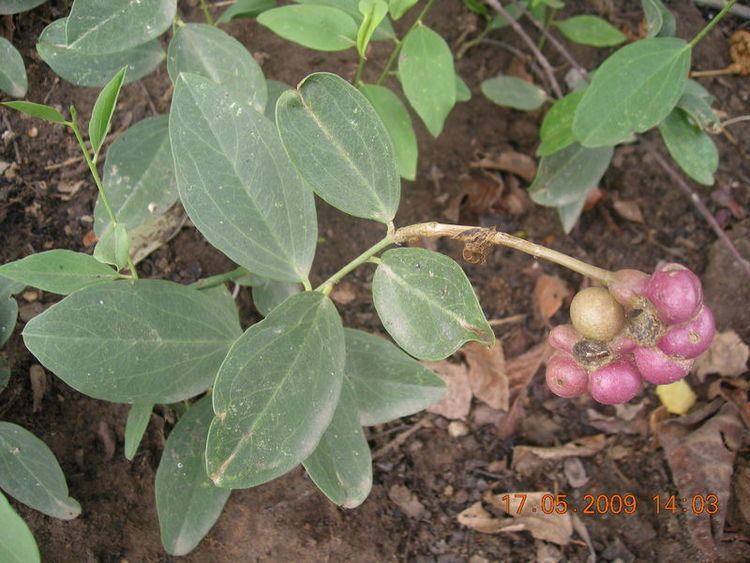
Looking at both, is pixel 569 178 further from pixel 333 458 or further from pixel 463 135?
pixel 333 458

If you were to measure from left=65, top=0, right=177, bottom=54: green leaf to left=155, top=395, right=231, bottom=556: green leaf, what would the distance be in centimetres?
72

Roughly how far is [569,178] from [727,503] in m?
0.87

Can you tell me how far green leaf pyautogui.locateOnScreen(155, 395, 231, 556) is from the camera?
49.9 inches

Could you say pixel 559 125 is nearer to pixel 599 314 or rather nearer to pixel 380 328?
pixel 380 328

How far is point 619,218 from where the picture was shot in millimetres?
1984

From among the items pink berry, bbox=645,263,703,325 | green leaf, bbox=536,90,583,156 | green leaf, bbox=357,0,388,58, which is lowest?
green leaf, bbox=536,90,583,156

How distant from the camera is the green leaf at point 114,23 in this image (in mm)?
1221

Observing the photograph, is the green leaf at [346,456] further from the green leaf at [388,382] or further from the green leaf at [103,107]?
the green leaf at [103,107]

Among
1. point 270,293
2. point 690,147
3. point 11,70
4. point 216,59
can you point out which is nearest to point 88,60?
point 11,70

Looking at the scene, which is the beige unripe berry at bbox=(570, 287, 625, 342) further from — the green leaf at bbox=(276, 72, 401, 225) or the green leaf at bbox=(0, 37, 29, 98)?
the green leaf at bbox=(0, 37, 29, 98)

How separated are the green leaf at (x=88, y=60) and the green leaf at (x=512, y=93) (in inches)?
32.9

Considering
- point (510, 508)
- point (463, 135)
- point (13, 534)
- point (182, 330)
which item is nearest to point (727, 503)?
point (510, 508)

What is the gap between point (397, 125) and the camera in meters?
1.52

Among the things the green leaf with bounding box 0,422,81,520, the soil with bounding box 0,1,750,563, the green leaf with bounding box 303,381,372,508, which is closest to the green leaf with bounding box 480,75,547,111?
the soil with bounding box 0,1,750,563
